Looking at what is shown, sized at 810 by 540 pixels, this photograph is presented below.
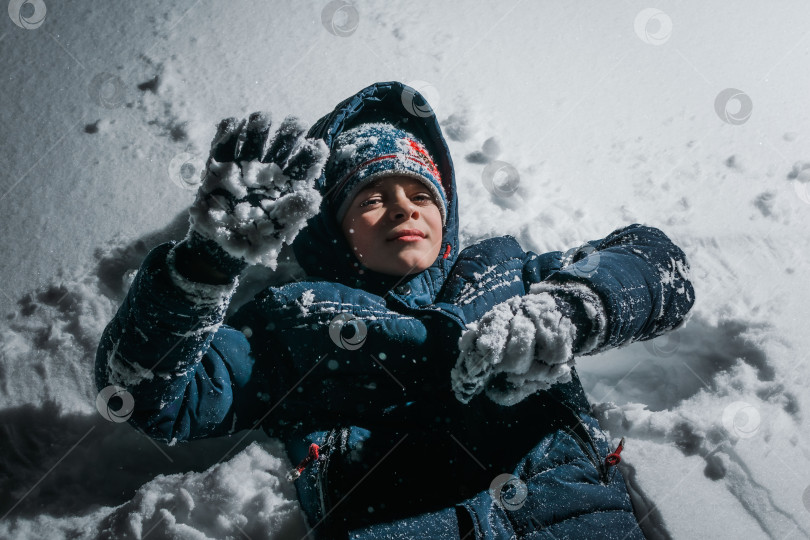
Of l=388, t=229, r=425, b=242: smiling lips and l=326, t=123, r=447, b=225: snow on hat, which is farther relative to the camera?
l=326, t=123, r=447, b=225: snow on hat

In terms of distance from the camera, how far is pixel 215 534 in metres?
1.84

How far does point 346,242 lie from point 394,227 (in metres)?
0.29

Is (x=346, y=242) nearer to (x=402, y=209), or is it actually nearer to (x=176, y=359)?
(x=402, y=209)

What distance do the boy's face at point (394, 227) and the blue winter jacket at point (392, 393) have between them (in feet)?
0.46

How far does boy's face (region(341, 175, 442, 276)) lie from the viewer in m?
1.91

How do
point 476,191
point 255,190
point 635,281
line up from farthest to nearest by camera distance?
point 476,191 → point 635,281 → point 255,190

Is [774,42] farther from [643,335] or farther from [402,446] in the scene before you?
[402,446]

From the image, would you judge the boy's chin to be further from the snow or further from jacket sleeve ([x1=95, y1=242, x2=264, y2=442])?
the snow

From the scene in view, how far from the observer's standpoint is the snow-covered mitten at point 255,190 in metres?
1.23

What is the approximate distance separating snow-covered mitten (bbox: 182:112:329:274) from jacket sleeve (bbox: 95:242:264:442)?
198 mm

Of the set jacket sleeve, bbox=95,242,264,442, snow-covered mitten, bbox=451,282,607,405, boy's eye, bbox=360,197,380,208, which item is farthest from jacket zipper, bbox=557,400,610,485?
jacket sleeve, bbox=95,242,264,442

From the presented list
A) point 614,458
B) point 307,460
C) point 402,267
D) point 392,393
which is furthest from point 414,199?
point 614,458

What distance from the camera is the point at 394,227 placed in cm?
192

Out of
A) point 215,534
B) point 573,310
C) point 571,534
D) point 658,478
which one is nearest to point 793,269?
point 658,478
